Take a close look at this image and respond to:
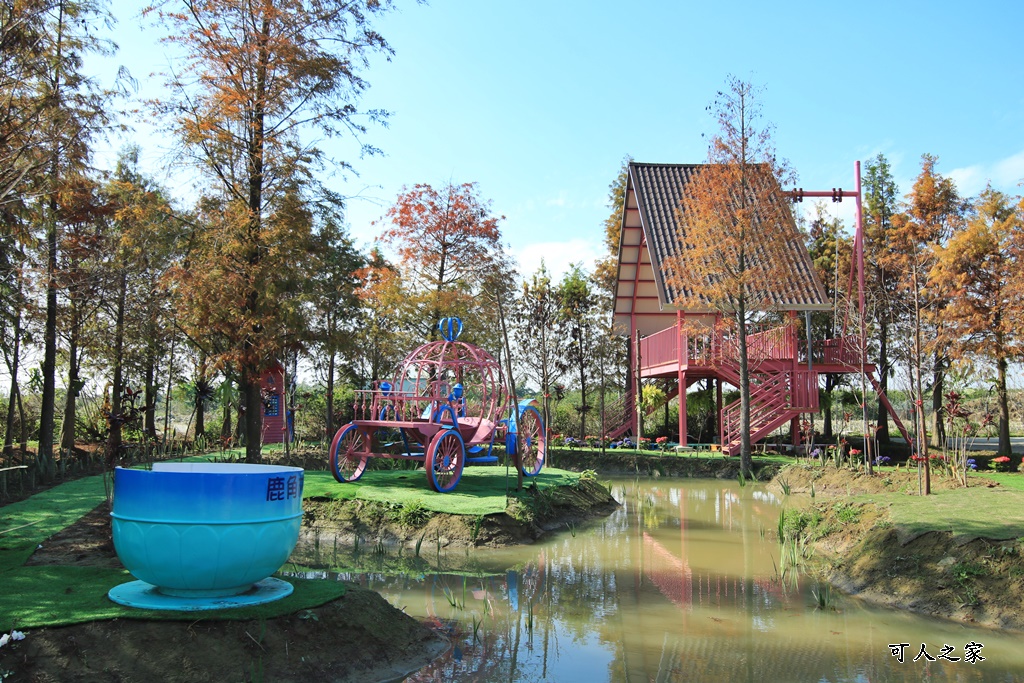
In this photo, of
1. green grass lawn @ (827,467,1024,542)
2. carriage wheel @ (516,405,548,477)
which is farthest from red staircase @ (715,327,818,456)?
green grass lawn @ (827,467,1024,542)

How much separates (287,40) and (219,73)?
1.23 metres

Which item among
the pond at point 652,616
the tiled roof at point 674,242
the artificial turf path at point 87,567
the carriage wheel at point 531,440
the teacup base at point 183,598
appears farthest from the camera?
the tiled roof at point 674,242

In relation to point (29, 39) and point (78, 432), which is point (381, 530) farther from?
point (78, 432)

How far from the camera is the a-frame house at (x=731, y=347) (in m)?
20.2

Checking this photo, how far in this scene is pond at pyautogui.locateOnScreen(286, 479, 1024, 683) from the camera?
17.8 ft

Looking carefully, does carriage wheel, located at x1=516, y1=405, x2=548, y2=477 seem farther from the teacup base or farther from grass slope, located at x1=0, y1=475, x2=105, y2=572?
the teacup base

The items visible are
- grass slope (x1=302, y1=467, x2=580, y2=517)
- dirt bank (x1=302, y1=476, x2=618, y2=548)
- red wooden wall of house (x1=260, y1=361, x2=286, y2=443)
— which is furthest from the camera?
red wooden wall of house (x1=260, y1=361, x2=286, y2=443)

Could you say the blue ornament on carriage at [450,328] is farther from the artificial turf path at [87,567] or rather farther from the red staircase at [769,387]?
the red staircase at [769,387]

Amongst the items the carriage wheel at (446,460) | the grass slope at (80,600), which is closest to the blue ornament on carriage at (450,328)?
the carriage wheel at (446,460)

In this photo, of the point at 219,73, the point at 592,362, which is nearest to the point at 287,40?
the point at 219,73

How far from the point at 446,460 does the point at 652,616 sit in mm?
5185

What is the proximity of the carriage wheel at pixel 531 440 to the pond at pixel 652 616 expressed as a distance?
2.93 meters

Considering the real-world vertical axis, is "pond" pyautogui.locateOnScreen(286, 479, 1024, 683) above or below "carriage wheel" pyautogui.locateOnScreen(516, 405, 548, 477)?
below

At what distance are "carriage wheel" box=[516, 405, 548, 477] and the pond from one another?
293cm
